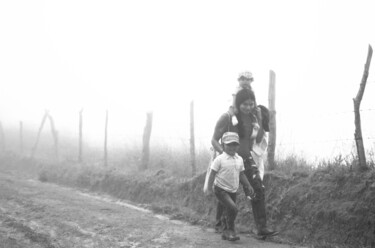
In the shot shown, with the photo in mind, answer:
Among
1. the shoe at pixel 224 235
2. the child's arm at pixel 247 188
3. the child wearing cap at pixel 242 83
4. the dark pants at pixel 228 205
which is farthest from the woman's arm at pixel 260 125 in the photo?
the shoe at pixel 224 235

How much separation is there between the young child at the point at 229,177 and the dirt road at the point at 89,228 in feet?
1.08

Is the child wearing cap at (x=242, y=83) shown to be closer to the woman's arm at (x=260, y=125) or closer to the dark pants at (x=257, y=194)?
the woman's arm at (x=260, y=125)

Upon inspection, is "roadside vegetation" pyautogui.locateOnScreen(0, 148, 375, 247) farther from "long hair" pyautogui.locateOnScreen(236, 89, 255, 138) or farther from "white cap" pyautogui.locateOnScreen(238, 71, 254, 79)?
"white cap" pyautogui.locateOnScreen(238, 71, 254, 79)

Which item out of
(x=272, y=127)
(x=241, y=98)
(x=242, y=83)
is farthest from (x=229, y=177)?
(x=272, y=127)

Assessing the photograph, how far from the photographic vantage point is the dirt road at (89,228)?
534 cm

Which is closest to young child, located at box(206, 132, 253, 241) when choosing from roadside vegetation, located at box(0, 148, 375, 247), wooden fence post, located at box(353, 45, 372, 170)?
roadside vegetation, located at box(0, 148, 375, 247)

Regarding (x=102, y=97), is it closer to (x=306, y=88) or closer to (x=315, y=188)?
(x=306, y=88)

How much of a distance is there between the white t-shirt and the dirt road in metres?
0.79

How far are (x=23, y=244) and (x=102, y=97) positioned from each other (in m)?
38.4

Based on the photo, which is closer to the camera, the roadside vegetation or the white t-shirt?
the roadside vegetation

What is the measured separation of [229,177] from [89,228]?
2488 millimetres

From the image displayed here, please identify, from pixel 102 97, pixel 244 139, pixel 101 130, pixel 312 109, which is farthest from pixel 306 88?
pixel 102 97

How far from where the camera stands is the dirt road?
5344mm

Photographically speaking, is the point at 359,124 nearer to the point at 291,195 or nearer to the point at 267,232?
the point at 291,195
